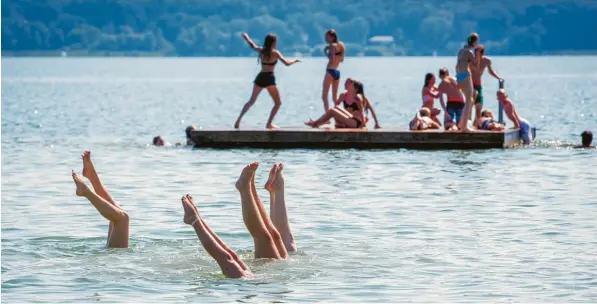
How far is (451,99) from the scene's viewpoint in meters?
25.4

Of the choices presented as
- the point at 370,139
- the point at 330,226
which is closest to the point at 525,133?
the point at 370,139

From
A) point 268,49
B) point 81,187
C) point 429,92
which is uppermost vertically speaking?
point 268,49

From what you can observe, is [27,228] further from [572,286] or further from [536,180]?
[536,180]

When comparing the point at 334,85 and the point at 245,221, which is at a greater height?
the point at 334,85

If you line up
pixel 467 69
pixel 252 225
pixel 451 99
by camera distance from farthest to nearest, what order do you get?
pixel 451 99 → pixel 467 69 → pixel 252 225

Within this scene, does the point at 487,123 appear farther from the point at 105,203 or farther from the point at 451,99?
the point at 105,203

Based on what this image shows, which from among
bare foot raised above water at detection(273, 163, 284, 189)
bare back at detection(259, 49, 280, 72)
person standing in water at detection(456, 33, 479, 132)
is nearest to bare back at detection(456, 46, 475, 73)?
person standing in water at detection(456, 33, 479, 132)

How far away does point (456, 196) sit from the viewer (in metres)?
19.4

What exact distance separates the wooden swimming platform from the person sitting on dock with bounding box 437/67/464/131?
1.41 feet

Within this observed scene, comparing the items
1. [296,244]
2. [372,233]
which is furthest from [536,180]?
[296,244]

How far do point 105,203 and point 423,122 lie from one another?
13044 millimetres

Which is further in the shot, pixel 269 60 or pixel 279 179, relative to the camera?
pixel 269 60

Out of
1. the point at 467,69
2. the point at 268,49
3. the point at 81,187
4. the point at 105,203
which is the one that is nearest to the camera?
the point at 81,187

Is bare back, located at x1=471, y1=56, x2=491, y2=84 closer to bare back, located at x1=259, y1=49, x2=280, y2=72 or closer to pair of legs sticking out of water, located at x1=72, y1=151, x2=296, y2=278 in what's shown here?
bare back, located at x1=259, y1=49, x2=280, y2=72
